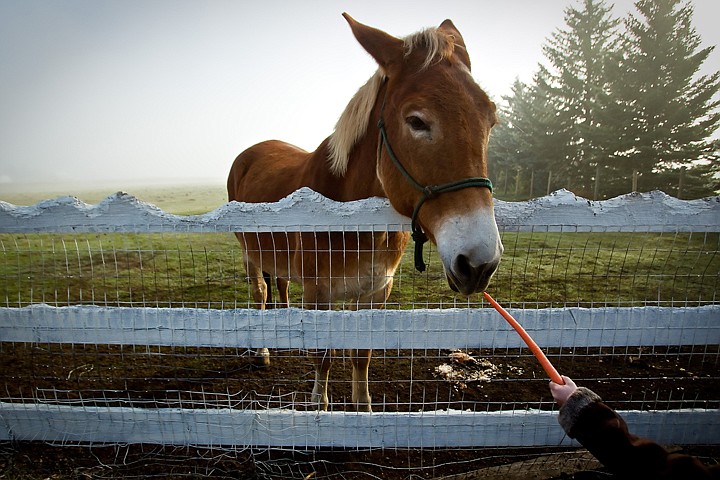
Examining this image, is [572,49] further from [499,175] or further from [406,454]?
[406,454]

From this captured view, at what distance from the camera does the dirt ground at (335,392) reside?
218cm

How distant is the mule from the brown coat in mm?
571

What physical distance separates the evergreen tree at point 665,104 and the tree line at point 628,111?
0.04 metres

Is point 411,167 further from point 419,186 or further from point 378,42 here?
point 378,42

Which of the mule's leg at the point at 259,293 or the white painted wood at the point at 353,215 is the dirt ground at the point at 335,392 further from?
the white painted wood at the point at 353,215

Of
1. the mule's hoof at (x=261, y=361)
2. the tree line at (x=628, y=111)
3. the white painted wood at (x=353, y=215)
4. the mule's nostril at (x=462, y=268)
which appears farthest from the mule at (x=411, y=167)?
the tree line at (x=628, y=111)

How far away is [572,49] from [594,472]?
31.1 m

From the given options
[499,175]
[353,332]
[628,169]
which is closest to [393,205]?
[353,332]

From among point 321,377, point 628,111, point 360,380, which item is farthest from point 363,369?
point 628,111

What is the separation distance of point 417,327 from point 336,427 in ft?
2.36

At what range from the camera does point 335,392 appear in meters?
3.36

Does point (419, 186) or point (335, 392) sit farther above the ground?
point (419, 186)

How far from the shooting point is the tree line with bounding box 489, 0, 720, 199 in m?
17.8

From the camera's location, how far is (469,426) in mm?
2062
